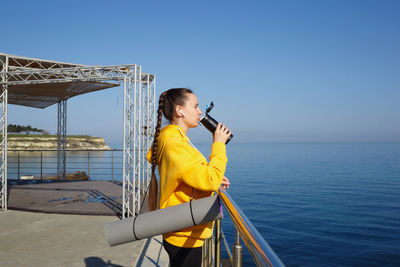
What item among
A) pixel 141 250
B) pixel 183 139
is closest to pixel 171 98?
pixel 183 139

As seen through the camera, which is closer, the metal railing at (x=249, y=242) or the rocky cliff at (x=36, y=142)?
the metal railing at (x=249, y=242)

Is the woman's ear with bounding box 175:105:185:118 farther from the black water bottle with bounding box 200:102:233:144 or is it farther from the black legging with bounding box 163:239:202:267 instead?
the black legging with bounding box 163:239:202:267

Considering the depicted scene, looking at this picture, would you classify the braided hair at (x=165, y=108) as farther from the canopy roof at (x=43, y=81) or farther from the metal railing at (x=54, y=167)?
the canopy roof at (x=43, y=81)

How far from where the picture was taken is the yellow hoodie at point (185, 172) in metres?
1.05

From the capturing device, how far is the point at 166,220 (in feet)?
3.24

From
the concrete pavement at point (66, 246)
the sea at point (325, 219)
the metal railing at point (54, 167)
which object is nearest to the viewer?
the concrete pavement at point (66, 246)

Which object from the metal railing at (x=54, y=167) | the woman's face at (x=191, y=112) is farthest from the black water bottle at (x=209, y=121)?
the metal railing at (x=54, y=167)

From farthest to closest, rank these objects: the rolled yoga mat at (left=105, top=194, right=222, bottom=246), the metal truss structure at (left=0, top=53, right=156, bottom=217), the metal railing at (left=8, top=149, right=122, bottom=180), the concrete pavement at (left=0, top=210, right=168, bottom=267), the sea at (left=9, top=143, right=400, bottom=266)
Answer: the metal railing at (left=8, top=149, right=122, bottom=180), the sea at (left=9, top=143, right=400, bottom=266), the metal truss structure at (left=0, top=53, right=156, bottom=217), the concrete pavement at (left=0, top=210, right=168, bottom=267), the rolled yoga mat at (left=105, top=194, right=222, bottom=246)

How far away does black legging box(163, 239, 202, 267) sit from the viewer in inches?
48.5

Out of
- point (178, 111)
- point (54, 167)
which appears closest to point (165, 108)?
point (178, 111)

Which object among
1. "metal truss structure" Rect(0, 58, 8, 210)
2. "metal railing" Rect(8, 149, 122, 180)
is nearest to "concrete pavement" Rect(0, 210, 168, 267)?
"metal truss structure" Rect(0, 58, 8, 210)

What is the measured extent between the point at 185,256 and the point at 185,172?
1.41ft

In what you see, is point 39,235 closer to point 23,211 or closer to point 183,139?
point 23,211

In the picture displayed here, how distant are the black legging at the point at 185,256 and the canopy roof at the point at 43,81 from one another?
526 centimetres
